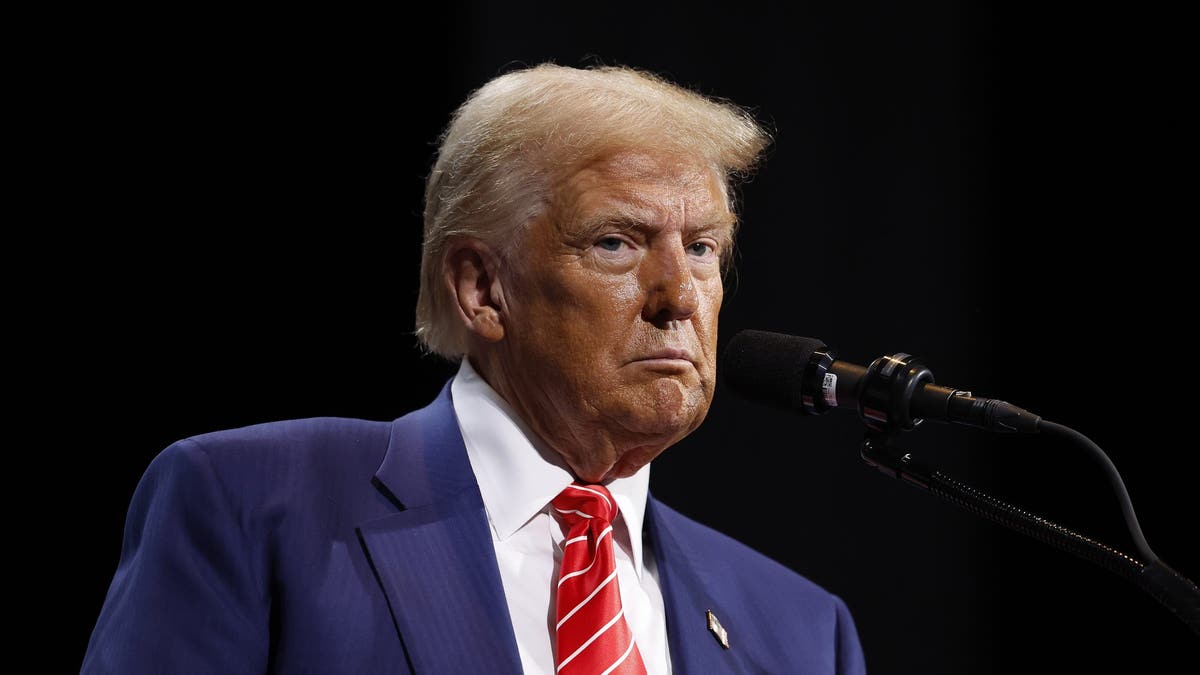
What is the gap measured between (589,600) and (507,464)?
0.87ft

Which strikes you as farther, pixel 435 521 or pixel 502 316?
pixel 502 316

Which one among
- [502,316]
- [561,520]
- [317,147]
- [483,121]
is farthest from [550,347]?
[317,147]

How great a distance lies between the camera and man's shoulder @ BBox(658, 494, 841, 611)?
238 cm

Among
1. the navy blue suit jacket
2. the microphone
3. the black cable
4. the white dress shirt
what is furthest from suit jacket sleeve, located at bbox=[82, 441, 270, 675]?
the black cable

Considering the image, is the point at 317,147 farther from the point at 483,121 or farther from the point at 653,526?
the point at 653,526

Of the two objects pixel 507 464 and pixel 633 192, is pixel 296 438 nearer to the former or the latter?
pixel 507 464

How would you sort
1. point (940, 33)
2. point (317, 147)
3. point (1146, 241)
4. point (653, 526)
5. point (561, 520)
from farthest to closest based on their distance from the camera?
point (940, 33) < point (1146, 241) < point (317, 147) < point (653, 526) < point (561, 520)

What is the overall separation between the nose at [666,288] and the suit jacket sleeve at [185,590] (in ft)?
2.34

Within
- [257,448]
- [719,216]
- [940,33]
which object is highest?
[940,33]

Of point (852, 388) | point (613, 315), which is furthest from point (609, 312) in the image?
point (852, 388)

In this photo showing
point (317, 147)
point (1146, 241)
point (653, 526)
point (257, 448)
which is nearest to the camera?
point (257, 448)

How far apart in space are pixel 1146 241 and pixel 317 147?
6.46 feet

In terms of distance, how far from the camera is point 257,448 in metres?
1.97

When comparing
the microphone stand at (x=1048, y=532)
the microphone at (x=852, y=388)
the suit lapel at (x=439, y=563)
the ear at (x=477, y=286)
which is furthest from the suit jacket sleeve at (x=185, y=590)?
the microphone stand at (x=1048, y=532)
